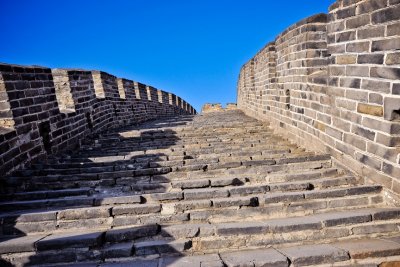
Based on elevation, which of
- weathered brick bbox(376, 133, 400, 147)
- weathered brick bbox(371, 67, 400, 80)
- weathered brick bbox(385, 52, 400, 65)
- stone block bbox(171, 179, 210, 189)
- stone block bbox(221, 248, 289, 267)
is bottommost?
stone block bbox(221, 248, 289, 267)

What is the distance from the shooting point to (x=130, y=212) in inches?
112

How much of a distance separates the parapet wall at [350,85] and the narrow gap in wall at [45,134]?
398 cm

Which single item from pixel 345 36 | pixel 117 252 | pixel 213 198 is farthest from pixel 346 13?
pixel 117 252

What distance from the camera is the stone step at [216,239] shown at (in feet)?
8.02

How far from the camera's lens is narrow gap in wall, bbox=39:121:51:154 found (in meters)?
4.47

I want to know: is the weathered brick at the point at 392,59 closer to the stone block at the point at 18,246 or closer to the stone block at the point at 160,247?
the stone block at the point at 160,247

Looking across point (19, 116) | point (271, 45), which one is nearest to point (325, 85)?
point (271, 45)

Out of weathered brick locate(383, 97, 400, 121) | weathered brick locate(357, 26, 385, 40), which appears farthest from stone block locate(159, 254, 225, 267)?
weathered brick locate(357, 26, 385, 40)

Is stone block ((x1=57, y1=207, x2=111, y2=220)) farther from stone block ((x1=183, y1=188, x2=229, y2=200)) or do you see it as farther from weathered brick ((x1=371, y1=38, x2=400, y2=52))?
weathered brick ((x1=371, y1=38, x2=400, y2=52))

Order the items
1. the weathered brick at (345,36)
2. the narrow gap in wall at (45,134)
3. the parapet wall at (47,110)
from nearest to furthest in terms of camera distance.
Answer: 1. the weathered brick at (345,36)
2. the parapet wall at (47,110)
3. the narrow gap in wall at (45,134)

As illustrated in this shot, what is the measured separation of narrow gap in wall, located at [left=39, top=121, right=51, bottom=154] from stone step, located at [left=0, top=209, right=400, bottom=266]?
216 centimetres

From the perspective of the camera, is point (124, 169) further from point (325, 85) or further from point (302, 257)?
point (325, 85)

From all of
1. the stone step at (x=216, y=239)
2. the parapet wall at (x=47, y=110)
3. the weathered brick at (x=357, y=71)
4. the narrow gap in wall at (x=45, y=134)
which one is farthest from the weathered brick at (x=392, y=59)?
the narrow gap in wall at (x=45, y=134)

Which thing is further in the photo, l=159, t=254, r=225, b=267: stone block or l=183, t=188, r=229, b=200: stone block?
l=183, t=188, r=229, b=200: stone block
